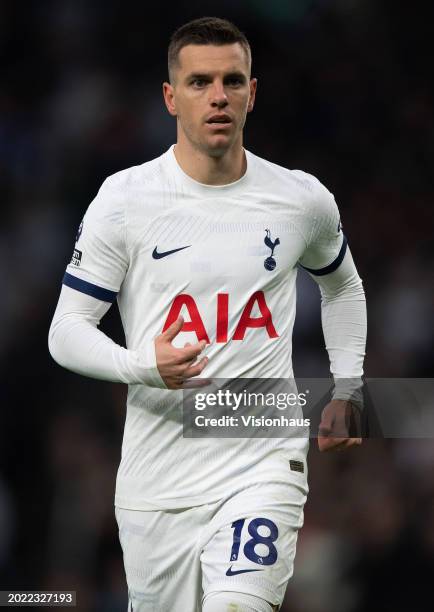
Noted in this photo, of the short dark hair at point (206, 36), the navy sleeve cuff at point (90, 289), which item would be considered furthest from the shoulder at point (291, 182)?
the navy sleeve cuff at point (90, 289)

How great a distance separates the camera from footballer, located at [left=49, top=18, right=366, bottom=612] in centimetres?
475

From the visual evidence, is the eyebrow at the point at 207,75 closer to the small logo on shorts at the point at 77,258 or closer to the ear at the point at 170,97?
the ear at the point at 170,97

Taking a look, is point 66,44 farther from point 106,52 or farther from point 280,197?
point 280,197

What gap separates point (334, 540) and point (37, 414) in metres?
1.98

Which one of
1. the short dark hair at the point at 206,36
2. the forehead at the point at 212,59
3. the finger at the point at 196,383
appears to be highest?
the short dark hair at the point at 206,36

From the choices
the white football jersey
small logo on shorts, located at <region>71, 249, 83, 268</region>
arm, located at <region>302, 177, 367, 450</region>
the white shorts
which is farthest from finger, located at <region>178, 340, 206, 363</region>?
arm, located at <region>302, 177, 367, 450</region>

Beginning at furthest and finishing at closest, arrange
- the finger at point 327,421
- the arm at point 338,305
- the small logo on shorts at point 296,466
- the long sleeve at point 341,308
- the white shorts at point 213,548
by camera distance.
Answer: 1. the long sleeve at point 341,308
2. the arm at point 338,305
3. the finger at point 327,421
4. the small logo on shorts at point 296,466
5. the white shorts at point 213,548

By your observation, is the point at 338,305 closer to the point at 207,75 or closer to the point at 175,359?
the point at 207,75

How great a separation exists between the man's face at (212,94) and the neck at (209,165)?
0.10 feet

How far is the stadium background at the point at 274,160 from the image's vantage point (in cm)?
756

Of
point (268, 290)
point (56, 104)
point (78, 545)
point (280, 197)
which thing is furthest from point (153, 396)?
point (56, 104)

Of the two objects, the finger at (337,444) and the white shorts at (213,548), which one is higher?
the finger at (337,444)

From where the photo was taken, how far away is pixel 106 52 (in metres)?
8.75

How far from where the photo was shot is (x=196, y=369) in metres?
4.36
